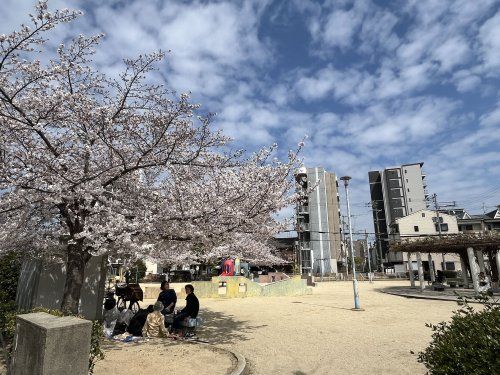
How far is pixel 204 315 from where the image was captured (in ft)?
52.0

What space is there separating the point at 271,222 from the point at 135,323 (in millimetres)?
5363

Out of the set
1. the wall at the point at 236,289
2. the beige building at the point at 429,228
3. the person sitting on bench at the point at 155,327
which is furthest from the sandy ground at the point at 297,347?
the beige building at the point at 429,228

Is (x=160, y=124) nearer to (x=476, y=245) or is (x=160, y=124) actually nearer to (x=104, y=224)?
(x=104, y=224)

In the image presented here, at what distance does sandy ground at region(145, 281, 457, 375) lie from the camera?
7.68 m

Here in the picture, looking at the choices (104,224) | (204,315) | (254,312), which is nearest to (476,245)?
(254,312)

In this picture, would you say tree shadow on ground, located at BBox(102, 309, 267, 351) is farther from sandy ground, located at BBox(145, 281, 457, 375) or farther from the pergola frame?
the pergola frame

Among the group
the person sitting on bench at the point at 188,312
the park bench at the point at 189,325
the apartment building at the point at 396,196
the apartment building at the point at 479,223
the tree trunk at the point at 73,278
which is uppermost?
the apartment building at the point at 396,196

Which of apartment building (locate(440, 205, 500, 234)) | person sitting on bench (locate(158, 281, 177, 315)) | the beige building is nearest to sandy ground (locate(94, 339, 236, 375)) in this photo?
person sitting on bench (locate(158, 281, 177, 315))

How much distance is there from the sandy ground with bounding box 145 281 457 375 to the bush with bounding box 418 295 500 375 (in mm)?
3294

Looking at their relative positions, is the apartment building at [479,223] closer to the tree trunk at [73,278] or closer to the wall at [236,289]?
the wall at [236,289]

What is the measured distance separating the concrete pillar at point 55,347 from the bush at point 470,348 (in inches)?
179

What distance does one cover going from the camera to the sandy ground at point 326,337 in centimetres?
768

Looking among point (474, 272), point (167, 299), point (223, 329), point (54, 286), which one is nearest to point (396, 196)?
point (474, 272)

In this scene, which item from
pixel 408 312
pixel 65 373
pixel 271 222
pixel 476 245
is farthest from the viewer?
pixel 476 245
